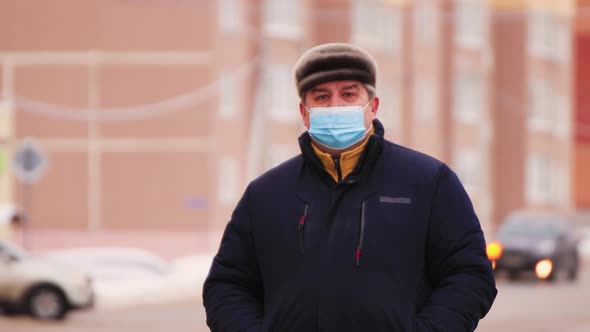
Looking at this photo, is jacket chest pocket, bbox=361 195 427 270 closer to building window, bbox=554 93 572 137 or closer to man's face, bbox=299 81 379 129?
man's face, bbox=299 81 379 129

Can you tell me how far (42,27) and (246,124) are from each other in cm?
740

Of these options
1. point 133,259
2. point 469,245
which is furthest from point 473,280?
point 133,259

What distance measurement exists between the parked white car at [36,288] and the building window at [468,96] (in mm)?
40547

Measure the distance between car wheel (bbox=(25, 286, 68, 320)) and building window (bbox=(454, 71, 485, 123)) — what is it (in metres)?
40.7

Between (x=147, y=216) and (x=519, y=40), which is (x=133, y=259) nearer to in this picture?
(x=147, y=216)

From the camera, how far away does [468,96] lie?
60.0 meters

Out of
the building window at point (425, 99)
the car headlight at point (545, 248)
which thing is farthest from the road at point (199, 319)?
the building window at point (425, 99)

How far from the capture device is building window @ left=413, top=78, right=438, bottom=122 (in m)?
56.9

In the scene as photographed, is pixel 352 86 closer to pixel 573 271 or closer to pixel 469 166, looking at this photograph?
pixel 573 271

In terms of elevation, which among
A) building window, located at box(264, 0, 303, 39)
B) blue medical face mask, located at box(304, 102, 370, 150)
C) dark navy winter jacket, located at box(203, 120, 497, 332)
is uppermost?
blue medical face mask, located at box(304, 102, 370, 150)

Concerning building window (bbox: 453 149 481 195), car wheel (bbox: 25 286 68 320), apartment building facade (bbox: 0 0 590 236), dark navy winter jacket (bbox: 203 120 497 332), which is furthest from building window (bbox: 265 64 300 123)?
dark navy winter jacket (bbox: 203 120 497 332)

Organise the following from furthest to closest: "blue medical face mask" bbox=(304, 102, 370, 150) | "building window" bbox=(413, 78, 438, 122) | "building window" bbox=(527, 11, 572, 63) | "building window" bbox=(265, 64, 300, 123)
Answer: "building window" bbox=(527, 11, 572, 63)
"building window" bbox=(413, 78, 438, 122)
"building window" bbox=(265, 64, 300, 123)
"blue medical face mask" bbox=(304, 102, 370, 150)

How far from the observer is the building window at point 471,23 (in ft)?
196

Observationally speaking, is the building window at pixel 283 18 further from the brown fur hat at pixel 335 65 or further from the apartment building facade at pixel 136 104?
the brown fur hat at pixel 335 65
